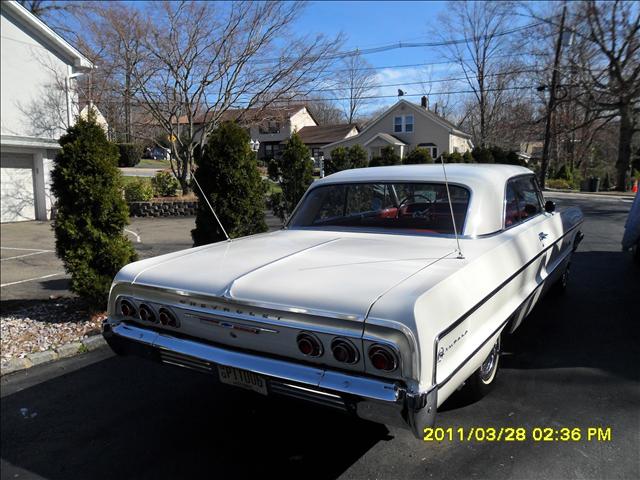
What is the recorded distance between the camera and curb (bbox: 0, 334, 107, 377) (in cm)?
443

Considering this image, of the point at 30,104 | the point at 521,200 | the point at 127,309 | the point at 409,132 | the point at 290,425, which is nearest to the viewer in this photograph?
the point at 127,309

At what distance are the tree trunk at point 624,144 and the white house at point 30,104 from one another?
25893 millimetres

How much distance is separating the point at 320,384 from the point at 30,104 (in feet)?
54.4

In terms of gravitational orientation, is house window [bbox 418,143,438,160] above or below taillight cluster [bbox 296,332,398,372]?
above

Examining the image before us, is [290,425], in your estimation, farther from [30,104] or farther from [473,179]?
[30,104]

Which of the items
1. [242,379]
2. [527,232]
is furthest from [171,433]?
[527,232]

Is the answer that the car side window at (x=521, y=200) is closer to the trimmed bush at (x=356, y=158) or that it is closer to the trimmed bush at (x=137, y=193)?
the trimmed bush at (x=356, y=158)

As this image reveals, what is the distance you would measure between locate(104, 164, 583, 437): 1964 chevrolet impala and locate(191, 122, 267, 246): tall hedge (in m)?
2.19

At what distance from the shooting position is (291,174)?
8.59m

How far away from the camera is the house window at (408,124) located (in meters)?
40.3

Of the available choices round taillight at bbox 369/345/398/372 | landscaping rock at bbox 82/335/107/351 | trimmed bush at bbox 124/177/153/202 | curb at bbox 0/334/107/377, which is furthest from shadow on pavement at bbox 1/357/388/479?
trimmed bush at bbox 124/177/153/202

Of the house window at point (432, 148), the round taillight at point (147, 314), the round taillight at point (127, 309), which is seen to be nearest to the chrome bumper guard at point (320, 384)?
the round taillight at point (147, 314)

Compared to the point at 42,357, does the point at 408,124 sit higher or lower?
higher

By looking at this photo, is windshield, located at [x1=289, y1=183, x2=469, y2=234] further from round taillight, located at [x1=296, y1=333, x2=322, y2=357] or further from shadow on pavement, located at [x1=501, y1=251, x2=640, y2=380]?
round taillight, located at [x1=296, y1=333, x2=322, y2=357]
